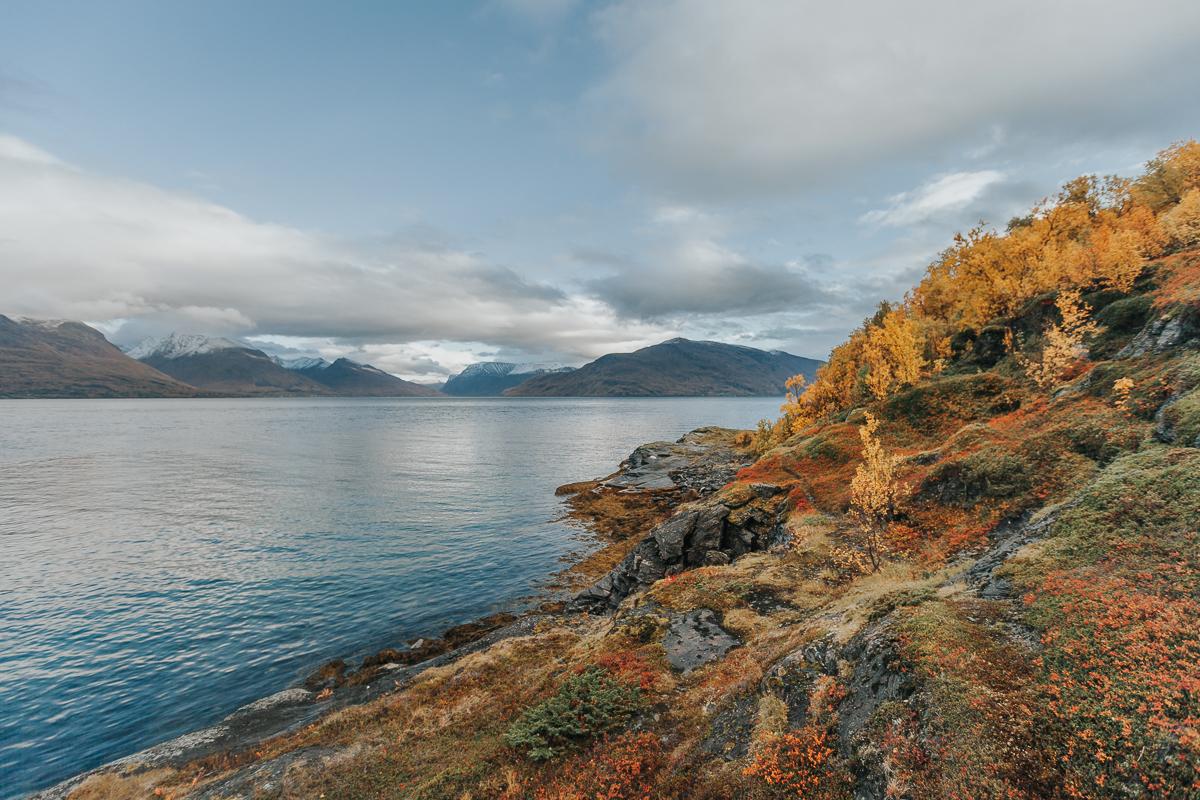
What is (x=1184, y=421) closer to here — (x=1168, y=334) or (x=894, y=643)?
(x=1168, y=334)

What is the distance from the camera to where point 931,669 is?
35.6ft

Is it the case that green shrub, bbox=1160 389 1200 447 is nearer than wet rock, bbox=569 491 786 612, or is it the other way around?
green shrub, bbox=1160 389 1200 447

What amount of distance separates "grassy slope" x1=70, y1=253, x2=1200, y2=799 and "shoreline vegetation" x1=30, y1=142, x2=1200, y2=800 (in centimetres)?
7

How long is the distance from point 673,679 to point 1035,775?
12.0 meters

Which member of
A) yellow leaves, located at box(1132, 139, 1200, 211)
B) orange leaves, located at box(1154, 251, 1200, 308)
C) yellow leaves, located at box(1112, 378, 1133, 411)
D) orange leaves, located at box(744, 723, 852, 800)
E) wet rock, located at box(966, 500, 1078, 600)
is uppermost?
yellow leaves, located at box(1132, 139, 1200, 211)

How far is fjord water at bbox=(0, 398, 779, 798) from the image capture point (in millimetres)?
26859

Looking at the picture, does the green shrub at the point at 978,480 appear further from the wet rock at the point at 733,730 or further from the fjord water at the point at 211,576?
the fjord water at the point at 211,576

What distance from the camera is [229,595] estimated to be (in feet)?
132

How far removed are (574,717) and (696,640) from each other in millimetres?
7117

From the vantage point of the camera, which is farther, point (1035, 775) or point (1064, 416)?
point (1064, 416)

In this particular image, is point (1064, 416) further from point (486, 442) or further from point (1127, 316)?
point (486, 442)

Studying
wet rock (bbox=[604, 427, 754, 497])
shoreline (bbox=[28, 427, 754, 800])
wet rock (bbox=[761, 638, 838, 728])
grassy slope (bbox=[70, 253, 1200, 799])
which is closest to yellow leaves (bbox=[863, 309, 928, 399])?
grassy slope (bbox=[70, 253, 1200, 799])

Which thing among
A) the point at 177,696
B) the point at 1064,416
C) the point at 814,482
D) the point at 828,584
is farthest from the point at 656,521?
the point at 177,696

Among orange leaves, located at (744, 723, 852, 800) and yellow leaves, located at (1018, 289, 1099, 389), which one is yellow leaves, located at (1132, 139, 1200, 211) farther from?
orange leaves, located at (744, 723, 852, 800)
